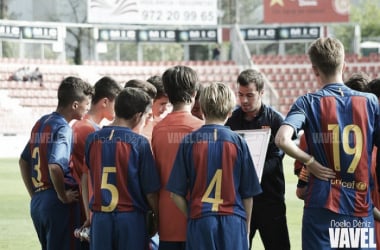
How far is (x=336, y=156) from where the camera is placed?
5.29m

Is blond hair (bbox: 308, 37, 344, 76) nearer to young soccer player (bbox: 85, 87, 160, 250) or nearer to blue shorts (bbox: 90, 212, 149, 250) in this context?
A: young soccer player (bbox: 85, 87, 160, 250)

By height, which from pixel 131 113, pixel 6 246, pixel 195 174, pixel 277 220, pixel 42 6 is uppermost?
pixel 42 6

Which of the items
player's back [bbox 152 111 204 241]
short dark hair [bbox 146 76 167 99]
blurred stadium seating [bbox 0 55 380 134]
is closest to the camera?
player's back [bbox 152 111 204 241]

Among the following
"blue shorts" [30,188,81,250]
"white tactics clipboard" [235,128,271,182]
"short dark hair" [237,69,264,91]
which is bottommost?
"blue shorts" [30,188,81,250]

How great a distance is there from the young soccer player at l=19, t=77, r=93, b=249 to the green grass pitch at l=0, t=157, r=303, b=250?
2.99 metres

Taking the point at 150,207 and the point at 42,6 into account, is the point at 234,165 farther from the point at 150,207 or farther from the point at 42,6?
the point at 42,6

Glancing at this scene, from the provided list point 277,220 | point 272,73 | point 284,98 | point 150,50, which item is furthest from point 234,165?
point 150,50

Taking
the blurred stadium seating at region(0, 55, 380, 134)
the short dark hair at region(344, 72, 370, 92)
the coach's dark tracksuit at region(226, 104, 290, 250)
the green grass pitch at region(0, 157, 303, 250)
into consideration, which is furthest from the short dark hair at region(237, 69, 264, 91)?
the blurred stadium seating at region(0, 55, 380, 134)

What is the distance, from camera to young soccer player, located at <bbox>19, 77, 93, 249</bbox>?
6.59 meters

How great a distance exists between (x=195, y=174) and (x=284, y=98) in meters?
31.4

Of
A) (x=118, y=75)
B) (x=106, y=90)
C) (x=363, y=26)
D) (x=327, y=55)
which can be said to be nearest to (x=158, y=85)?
(x=106, y=90)

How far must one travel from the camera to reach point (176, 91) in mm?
5836

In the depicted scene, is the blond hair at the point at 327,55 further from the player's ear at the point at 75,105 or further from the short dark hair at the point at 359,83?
the player's ear at the point at 75,105

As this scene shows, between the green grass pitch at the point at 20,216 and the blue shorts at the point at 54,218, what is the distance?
2.96 metres
